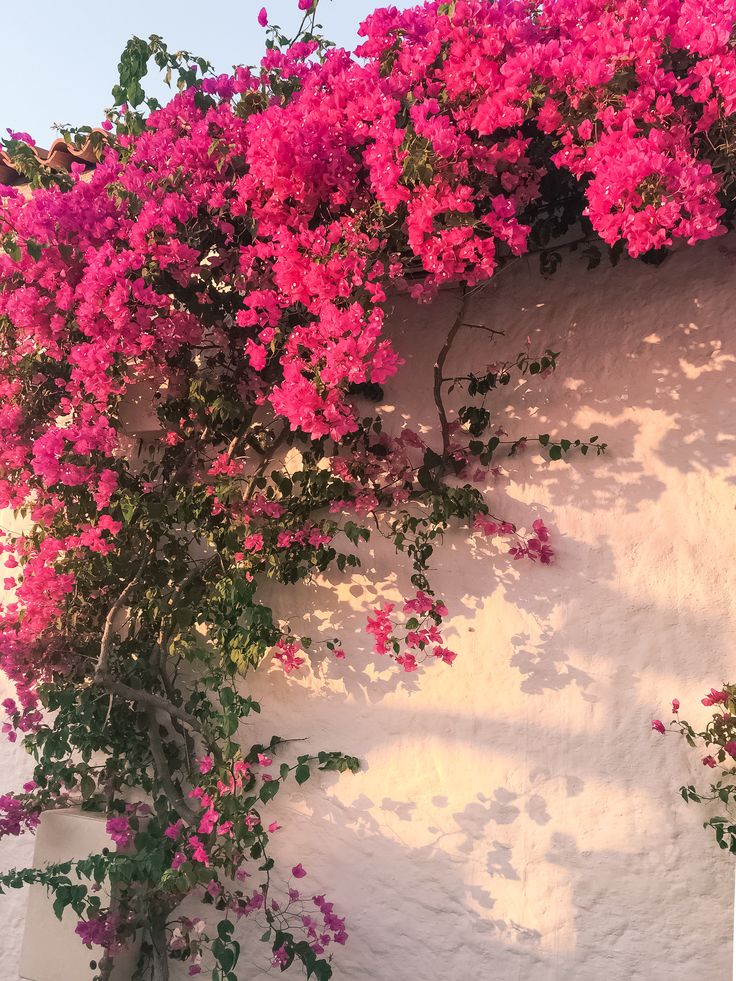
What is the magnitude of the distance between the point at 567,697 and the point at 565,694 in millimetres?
10

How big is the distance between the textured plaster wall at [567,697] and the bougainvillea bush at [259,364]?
0.27 ft

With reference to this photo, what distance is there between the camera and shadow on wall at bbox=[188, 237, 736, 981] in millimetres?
2580

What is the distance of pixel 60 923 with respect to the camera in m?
3.09

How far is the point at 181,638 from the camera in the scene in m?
3.06

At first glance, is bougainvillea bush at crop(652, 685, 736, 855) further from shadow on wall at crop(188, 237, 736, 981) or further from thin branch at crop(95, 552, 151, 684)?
thin branch at crop(95, 552, 151, 684)

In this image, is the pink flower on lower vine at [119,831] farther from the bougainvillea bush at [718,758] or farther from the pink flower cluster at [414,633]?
the bougainvillea bush at [718,758]

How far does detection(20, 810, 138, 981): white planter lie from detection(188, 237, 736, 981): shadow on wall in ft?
1.96

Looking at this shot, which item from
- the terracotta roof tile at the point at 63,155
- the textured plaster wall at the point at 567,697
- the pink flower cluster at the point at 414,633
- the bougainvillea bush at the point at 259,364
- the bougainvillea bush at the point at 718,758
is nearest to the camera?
the bougainvillea bush at the point at 259,364

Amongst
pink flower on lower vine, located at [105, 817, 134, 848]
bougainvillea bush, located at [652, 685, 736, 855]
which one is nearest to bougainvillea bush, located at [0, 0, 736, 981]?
pink flower on lower vine, located at [105, 817, 134, 848]

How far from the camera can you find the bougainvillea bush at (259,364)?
7.60 feet

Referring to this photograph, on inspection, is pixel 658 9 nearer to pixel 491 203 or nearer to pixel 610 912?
pixel 491 203

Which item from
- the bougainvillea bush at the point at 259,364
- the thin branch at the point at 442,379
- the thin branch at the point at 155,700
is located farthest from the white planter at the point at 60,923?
the thin branch at the point at 442,379

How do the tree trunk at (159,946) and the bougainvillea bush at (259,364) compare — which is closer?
the bougainvillea bush at (259,364)

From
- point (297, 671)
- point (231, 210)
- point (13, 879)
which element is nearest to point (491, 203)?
point (231, 210)
